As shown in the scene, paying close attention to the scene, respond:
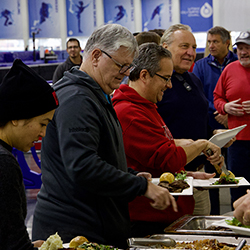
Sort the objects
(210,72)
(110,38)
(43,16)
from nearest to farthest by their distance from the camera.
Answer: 1. (110,38)
2. (210,72)
3. (43,16)

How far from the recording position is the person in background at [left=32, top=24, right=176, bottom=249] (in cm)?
142

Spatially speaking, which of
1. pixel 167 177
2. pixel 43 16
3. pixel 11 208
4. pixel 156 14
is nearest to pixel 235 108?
pixel 167 177

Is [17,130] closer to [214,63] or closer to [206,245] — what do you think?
[206,245]

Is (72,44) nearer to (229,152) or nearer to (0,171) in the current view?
(229,152)

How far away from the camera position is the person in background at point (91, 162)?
1.42 meters

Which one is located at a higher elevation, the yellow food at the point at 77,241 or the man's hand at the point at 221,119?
the yellow food at the point at 77,241

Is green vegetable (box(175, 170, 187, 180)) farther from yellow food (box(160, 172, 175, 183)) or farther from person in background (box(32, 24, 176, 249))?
person in background (box(32, 24, 176, 249))

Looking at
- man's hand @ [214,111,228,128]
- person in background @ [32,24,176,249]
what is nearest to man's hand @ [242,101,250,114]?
man's hand @ [214,111,228,128]

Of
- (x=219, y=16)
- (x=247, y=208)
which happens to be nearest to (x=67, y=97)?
(x=247, y=208)

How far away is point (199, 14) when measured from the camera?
13.7m

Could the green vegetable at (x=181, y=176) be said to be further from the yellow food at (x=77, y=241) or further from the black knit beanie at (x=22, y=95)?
the black knit beanie at (x=22, y=95)

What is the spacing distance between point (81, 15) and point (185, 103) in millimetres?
12371

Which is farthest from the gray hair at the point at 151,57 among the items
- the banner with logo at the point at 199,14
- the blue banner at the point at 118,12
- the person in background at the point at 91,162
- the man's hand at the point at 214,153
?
the blue banner at the point at 118,12

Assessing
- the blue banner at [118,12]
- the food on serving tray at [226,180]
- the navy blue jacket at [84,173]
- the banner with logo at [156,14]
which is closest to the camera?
the navy blue jacket at [84,173]
